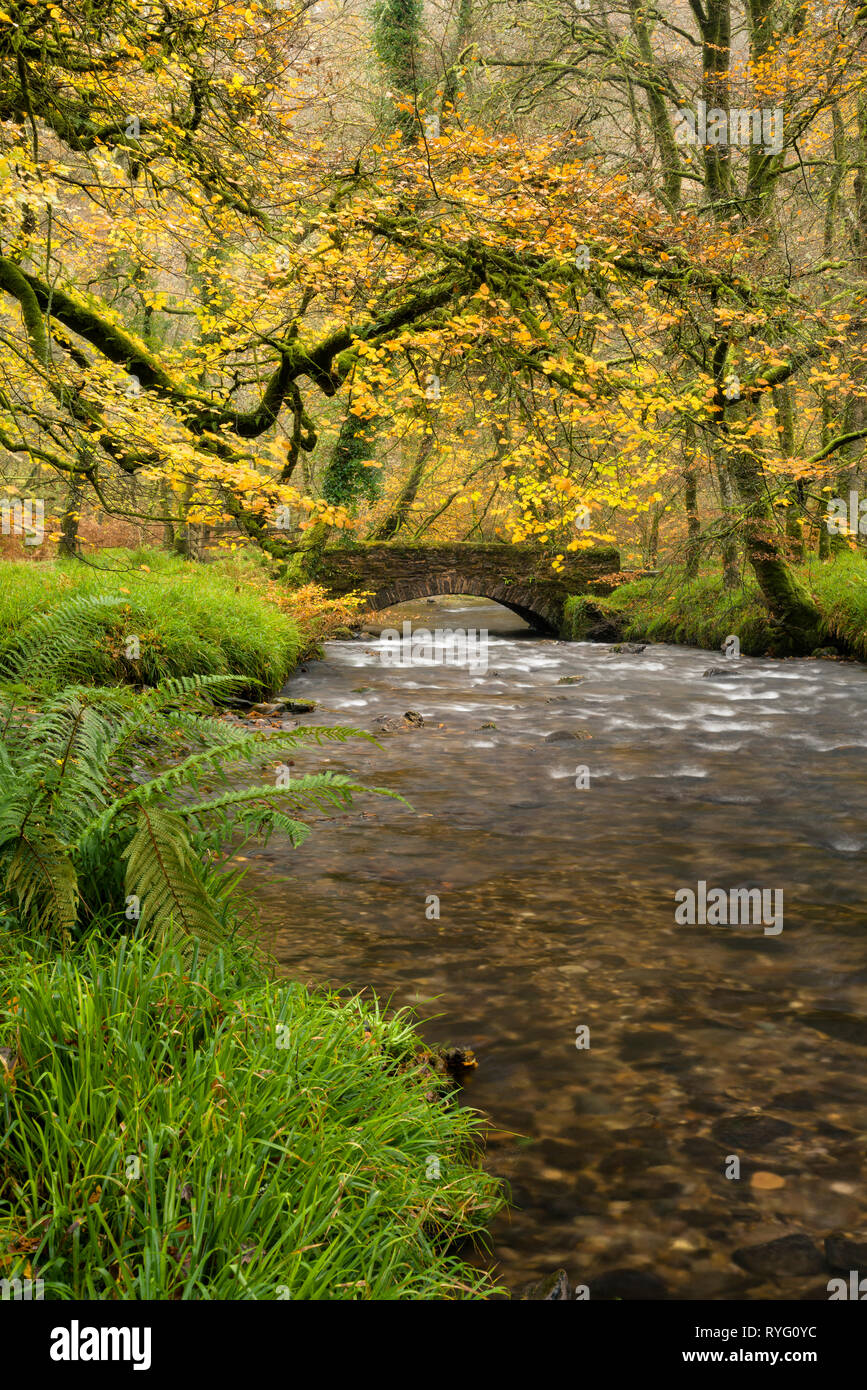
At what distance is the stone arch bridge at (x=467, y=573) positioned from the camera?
20703 millimetres

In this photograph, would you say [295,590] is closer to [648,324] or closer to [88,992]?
[648,324]

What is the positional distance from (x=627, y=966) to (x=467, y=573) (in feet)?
56.1

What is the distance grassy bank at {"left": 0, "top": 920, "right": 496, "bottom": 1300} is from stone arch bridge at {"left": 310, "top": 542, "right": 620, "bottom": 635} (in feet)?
56.3

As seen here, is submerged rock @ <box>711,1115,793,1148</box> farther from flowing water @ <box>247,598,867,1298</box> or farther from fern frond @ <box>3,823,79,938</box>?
fern frond @ <box>3,823,79,938</box>

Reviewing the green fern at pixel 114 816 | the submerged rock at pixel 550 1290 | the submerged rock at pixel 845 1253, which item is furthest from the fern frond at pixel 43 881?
the submerged rock at pixel 845 1253

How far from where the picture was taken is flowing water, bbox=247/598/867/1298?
9.92ft

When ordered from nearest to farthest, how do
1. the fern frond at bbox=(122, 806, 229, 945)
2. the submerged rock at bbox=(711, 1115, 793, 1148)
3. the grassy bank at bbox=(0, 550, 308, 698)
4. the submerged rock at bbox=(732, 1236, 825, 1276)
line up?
the submerged rock at bbox=(732, 1236, 825, 1276)
the submerged rock at bbox=(711, 1115, 793, 1148)
the fern frond at bbox=(122, 806, 229, 945)
the grassy bank at bbox=(0, 550, 308, 698)

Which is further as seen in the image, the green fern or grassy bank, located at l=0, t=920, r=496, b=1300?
the green fern

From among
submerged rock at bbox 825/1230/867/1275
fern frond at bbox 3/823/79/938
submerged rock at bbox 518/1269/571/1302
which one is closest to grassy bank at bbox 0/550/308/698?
fern frond at bbox 3/823/79/938

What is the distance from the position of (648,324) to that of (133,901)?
8.14 metres

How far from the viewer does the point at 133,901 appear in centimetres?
368

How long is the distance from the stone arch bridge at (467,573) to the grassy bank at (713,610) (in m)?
0.71

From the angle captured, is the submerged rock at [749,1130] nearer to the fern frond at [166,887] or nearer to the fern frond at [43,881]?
the fern frond at [166,887]
